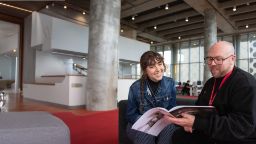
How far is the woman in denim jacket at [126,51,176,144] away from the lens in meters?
2.05

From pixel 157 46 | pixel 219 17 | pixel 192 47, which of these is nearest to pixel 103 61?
pixel 219 17

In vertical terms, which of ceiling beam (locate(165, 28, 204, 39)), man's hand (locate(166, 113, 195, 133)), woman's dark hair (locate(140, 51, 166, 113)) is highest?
ceiling beam (locate(165, 28, 204, 39))

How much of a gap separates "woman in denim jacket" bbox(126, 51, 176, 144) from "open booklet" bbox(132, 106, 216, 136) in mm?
270

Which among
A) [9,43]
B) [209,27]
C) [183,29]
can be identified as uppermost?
[183,29]

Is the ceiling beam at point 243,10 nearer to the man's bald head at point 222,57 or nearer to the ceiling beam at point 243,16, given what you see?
the ceiling beam at point 243,16

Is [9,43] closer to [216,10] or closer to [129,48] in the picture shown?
[129,48]

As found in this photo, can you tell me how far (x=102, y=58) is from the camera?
6730 millimetres

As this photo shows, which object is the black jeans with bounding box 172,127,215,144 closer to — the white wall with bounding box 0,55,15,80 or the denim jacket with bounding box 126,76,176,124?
the denim jacket with bounding box 126,76,176,124

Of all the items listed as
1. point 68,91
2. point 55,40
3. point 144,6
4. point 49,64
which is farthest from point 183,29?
point 68,91

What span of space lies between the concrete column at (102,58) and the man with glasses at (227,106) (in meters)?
5.11

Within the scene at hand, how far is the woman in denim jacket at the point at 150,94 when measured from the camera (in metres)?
2.05

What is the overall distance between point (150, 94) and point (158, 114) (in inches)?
19.5

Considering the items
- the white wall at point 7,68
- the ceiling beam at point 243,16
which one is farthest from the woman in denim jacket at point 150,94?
the white wall at point 7,68

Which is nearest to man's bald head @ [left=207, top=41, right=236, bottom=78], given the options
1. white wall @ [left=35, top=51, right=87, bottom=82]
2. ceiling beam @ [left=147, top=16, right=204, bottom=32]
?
white wall @ [left=35, top=51, right=87, bottom=82]
